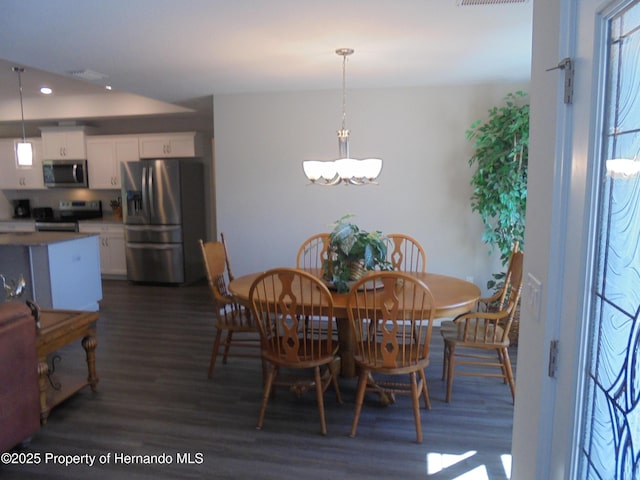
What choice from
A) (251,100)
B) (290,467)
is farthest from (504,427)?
(251,100)

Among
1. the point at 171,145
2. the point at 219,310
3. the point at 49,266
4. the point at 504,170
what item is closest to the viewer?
the point at 219,310

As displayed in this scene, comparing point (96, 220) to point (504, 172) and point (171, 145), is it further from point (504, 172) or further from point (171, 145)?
point (504, 172)

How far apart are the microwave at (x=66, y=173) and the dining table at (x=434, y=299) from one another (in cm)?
459

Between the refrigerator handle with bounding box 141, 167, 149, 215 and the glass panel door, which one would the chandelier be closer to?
the glass panel door

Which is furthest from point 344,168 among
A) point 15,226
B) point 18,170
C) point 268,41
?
point 18,170

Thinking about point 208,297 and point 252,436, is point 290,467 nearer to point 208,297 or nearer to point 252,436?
point 252,436

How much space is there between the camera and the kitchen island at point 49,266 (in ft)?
15.1

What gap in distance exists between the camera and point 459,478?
2.31 metres

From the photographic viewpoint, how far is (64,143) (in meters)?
6.79

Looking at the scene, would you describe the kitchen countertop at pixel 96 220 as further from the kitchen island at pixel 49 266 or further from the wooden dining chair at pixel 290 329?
the wooden dining chair at pixel 290 329

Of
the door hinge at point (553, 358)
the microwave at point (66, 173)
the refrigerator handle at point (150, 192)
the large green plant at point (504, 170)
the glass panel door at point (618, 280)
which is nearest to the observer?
the glass panel door at point (618, 280)

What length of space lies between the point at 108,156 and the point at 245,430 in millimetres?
5321

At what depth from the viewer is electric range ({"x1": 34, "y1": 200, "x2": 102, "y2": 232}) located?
6.62 metres

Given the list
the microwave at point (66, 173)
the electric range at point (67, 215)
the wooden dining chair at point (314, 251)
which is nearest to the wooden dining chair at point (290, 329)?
the wooden dining chair at point (314, 251)
